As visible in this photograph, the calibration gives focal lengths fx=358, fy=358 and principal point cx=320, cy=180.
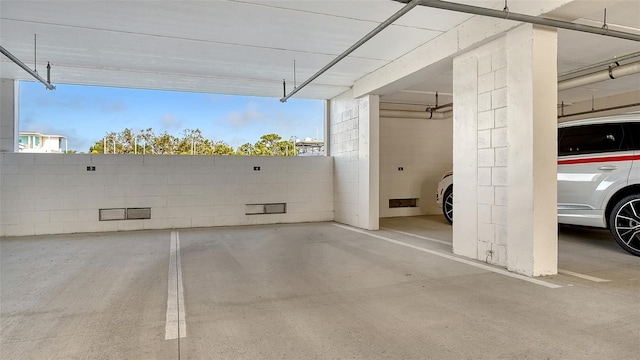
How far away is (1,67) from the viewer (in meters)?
6.09

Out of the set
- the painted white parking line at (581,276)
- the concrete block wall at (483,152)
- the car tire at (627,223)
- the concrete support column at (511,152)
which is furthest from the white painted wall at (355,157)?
the car tire at (627,223)

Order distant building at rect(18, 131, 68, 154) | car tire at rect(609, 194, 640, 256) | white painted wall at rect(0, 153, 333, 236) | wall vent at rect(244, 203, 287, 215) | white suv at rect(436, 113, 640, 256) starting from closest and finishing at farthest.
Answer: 1. car tire at rect(609, 194, 640, 256)
2. white suv at rect(436, 113, 640, 256)
3. white painted wall at rect(0, 153, 333, 236)
4. distant building at rect(18, 131, 68, 154)
5. wall vent at rect(244, 203, 287, 215)

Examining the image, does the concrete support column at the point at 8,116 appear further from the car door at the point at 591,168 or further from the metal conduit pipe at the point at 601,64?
the metal conduit pipe at the point at 601,64

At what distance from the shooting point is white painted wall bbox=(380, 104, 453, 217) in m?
9.24

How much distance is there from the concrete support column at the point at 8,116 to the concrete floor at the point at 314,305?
267 centimetres

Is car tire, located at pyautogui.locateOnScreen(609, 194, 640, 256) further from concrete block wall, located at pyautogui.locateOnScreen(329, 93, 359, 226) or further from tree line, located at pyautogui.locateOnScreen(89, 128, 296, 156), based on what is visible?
tree line, located at pyautogui.locateOnScreen(89, 128, 296, 156)

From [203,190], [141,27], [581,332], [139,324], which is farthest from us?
[203,190]

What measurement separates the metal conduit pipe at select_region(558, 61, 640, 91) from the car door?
3.99 ft

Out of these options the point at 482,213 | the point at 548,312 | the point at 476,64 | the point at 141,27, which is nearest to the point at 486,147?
the point at 482,213

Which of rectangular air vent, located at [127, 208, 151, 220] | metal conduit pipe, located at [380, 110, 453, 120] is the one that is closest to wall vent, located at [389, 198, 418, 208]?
metal conduit pipe, located at [380, 110, 453, 120]

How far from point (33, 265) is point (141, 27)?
129 inches

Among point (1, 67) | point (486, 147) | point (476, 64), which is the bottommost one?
point (486, 147)

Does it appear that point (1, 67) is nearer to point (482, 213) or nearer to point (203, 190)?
point (203, 190)

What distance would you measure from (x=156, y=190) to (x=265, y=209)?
2331mm
